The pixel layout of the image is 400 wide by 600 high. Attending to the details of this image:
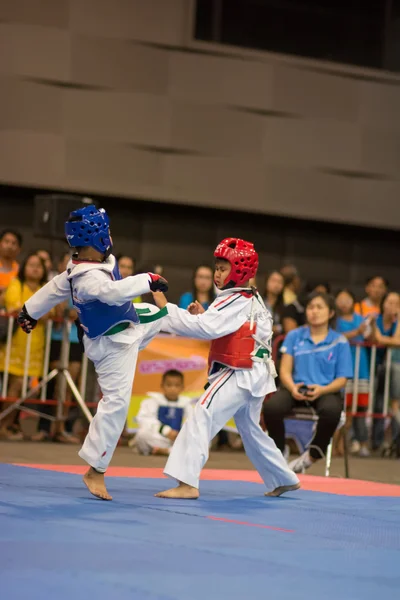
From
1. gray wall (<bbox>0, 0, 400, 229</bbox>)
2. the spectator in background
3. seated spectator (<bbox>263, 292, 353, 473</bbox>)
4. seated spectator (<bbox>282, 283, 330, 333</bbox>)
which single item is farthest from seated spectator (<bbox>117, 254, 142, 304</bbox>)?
gray wall (<bbox>0, 0, 400, 229</bbox>)

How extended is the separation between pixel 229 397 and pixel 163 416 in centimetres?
366

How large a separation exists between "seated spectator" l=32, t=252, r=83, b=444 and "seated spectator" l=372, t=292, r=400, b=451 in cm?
288

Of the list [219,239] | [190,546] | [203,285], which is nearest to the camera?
[190,546]

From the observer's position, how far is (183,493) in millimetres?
5367

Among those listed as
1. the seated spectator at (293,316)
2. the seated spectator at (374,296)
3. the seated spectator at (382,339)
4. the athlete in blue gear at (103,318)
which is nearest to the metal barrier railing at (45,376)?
the seated spectator at (293,316)

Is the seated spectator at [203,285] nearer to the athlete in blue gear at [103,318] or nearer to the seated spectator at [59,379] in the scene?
the seated spectator at [59,379]

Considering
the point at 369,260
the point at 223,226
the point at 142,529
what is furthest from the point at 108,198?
the point at 142,529

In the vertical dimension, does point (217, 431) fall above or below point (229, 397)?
below

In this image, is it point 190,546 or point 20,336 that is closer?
point 190,546

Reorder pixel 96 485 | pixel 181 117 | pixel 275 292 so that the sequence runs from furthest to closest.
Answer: pixel 181 117, pixel 275 292, pixel 96 485

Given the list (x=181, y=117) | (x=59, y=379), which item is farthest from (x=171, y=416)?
(x=181, y=117)

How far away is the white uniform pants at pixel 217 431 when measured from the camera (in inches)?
213

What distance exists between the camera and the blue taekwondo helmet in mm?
5250

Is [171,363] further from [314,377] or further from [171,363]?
[314,377]
